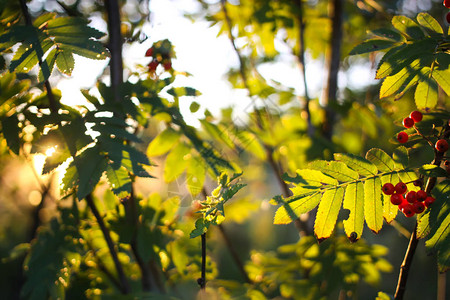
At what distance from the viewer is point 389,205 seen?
3.50 feet

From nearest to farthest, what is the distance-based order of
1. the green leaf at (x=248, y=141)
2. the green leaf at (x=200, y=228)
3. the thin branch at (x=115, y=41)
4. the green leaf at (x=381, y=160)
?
the green leaf at (x=200, y=228)
the green leaf at (x=381, y=160)
the thin branch at (x=115, y=41)
the green leaf at (x=248, y=141)

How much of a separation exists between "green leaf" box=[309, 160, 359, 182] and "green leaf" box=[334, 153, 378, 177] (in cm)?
1

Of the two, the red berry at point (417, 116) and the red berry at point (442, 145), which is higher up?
the red berry at point (417, 116)

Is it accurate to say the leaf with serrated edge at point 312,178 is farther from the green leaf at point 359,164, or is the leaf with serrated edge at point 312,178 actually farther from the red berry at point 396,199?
the red berry at point 396,199

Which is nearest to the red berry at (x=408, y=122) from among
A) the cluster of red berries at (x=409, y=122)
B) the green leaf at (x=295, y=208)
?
the cluster of red berries at (x=409, y=122)

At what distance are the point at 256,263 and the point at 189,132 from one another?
96cm

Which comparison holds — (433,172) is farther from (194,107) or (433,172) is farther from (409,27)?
(194,107)

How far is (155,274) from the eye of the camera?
1786 millimetres

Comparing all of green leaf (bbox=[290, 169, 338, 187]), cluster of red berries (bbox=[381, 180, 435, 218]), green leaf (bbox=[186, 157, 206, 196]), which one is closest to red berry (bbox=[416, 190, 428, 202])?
cluster of red berries (bbox=[381, 180, 435, 218])

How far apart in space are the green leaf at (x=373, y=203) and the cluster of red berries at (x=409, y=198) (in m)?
0.03

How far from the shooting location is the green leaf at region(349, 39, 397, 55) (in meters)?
1.06

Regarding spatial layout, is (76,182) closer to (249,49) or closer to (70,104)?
(70,104)

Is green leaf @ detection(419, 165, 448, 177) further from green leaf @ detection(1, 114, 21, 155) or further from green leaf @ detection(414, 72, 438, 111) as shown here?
green leaf @ detection(1, 114, 21, 155)

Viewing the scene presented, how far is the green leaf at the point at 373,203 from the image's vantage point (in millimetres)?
1025
